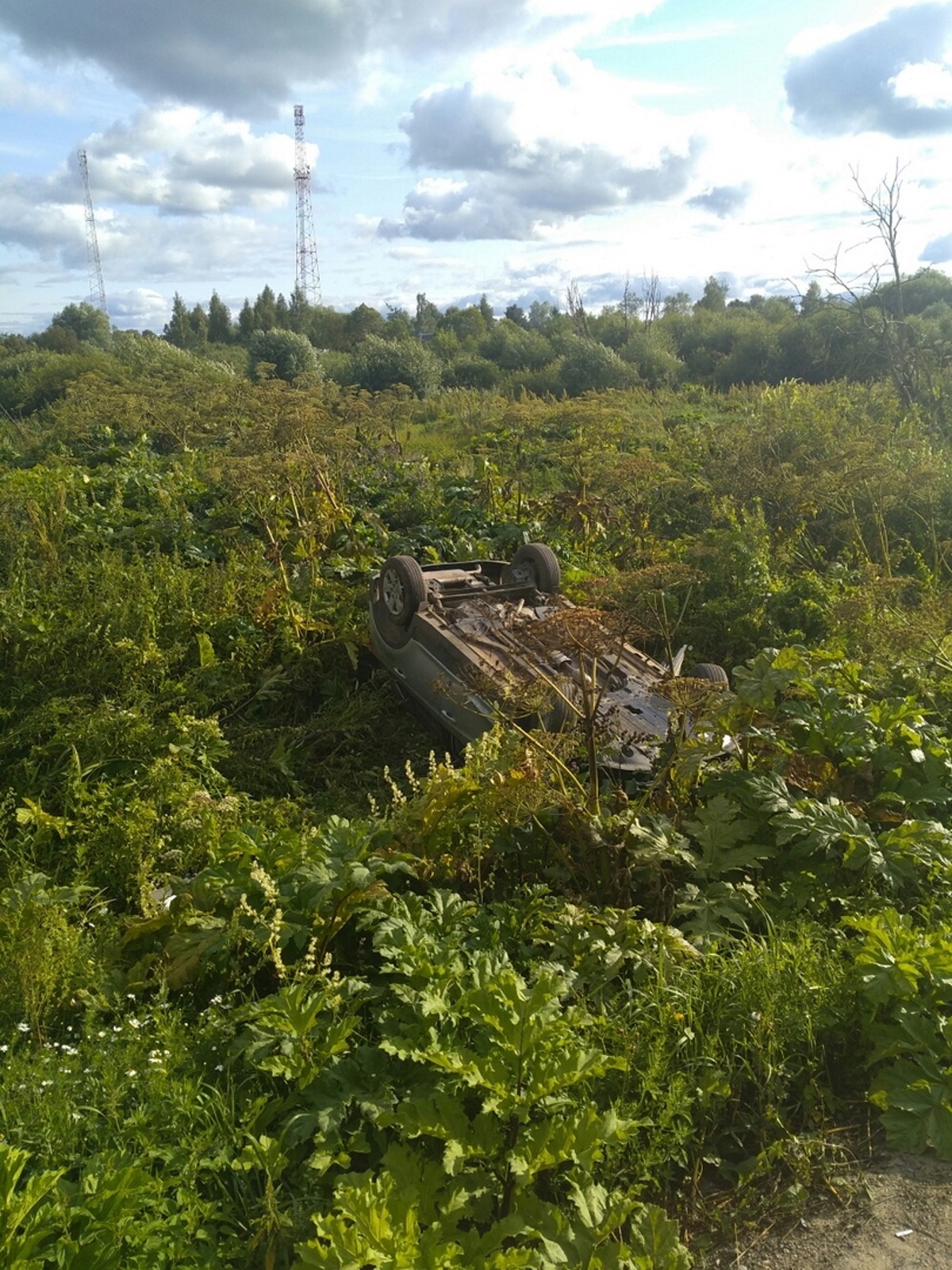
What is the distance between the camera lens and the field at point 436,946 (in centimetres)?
260

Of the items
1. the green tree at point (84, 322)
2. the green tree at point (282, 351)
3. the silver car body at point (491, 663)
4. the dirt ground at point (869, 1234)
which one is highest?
the green tree at point (84, 322)

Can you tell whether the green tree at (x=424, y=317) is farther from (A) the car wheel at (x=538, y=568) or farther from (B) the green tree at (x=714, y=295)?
(A) the car wheel at (x=538, y=568)

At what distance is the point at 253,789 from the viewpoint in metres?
6.59

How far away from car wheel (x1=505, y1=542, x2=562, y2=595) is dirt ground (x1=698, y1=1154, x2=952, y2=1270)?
202 inches

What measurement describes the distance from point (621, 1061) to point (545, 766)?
5.81 feet

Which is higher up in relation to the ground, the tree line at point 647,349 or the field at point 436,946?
the tree line at point 647,349

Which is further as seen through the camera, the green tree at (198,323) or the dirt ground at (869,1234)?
the green tree at (198,323)

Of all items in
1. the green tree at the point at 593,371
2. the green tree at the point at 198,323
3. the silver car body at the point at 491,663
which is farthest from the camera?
the green tree at the point at 198,323

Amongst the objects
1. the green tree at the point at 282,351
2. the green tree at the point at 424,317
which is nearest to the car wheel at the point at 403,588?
the green tree at the point at 282,351

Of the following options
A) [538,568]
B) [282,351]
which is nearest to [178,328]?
[282,351]

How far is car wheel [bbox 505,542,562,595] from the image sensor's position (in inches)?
297

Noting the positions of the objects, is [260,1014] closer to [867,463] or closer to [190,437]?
[867,463]

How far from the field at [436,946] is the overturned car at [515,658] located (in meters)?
0.25

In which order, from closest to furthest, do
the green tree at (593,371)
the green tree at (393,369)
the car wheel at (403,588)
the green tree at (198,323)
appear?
the car wheel at (403,588) < the green tree at (393,369) < the green tree at (593,371) < the green tree at (198,323)
